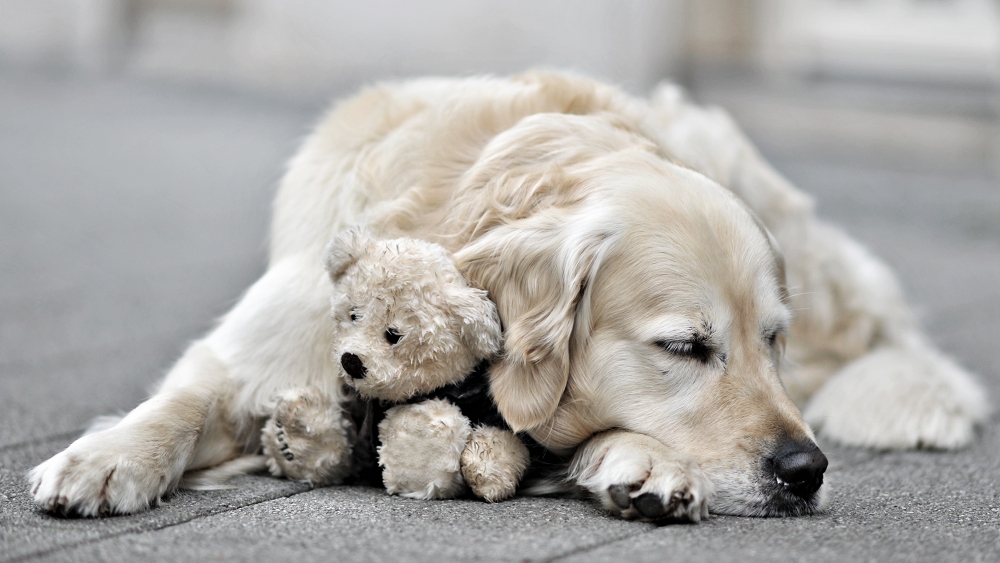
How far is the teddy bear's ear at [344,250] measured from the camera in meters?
2.16

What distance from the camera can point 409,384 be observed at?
2.13 metres

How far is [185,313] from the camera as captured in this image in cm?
438

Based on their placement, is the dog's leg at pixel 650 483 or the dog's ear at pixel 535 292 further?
the dog's ear at pixel 535 292

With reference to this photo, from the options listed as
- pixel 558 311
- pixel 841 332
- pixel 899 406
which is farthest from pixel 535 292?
pixel 841 332

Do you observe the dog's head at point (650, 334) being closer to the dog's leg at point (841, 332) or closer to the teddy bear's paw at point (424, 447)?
the teddy bear's paw at point (424, 447)

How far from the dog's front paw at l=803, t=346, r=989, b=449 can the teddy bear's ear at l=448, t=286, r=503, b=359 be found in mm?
1444

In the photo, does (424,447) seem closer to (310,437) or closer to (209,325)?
(310,437)

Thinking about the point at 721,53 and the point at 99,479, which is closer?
the point at 99,479

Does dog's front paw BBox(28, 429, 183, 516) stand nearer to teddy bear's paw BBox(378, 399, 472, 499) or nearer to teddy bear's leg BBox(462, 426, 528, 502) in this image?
teddy bear's paw BBox(378, 399, 472, 499)

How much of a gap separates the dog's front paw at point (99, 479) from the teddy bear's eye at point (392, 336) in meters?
0.56

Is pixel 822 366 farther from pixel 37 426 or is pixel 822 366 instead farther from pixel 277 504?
pixel 37 426

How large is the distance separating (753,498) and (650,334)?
0.41 m


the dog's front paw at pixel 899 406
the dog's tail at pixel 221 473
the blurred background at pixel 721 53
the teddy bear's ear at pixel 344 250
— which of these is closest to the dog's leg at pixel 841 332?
the dog's front paw at pixel 899 406

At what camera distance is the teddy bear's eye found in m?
2.11
